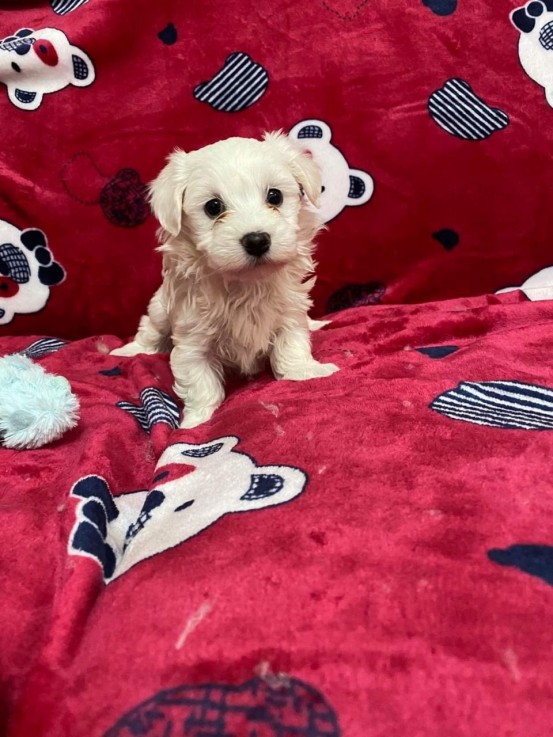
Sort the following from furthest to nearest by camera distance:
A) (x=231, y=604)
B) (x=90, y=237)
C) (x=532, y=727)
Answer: (x=90, y=237)
(x=231, y=604)
(x=532, y=727)

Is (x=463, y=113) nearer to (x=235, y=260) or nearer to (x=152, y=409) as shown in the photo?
(x=235, y=260)

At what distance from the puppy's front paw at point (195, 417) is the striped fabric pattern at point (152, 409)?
3cm

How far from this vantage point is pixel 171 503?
103 cm

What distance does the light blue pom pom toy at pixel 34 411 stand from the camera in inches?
49.6

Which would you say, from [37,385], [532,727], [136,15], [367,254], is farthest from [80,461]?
[136,15]

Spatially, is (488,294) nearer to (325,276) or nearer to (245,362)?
(325,276)

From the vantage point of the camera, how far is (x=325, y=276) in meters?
1.97

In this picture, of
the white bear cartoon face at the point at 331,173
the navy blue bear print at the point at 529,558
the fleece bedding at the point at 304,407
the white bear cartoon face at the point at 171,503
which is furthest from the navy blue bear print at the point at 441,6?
the navy blue bear print at the point at 529,558

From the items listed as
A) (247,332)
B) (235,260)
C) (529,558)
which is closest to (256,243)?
(235,260)

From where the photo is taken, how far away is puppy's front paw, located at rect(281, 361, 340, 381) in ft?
4.89

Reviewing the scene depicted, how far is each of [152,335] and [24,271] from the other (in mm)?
445

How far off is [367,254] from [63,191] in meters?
0.90

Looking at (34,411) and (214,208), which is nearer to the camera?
(34,411)

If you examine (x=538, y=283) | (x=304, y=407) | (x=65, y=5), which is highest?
Result: (x=65, y=5)
